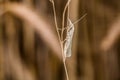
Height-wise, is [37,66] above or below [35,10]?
below

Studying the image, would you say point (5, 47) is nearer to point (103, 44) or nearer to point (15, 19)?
point (15, 19)

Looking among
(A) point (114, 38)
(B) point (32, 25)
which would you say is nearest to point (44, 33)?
(B) point (32, 25)

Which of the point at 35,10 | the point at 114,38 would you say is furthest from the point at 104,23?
the point at 35,10

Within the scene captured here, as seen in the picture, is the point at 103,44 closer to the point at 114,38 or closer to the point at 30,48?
the point at 114,38

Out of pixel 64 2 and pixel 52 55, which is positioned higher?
pixel 64 2

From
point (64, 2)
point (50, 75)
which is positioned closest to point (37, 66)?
point (50, 75)
